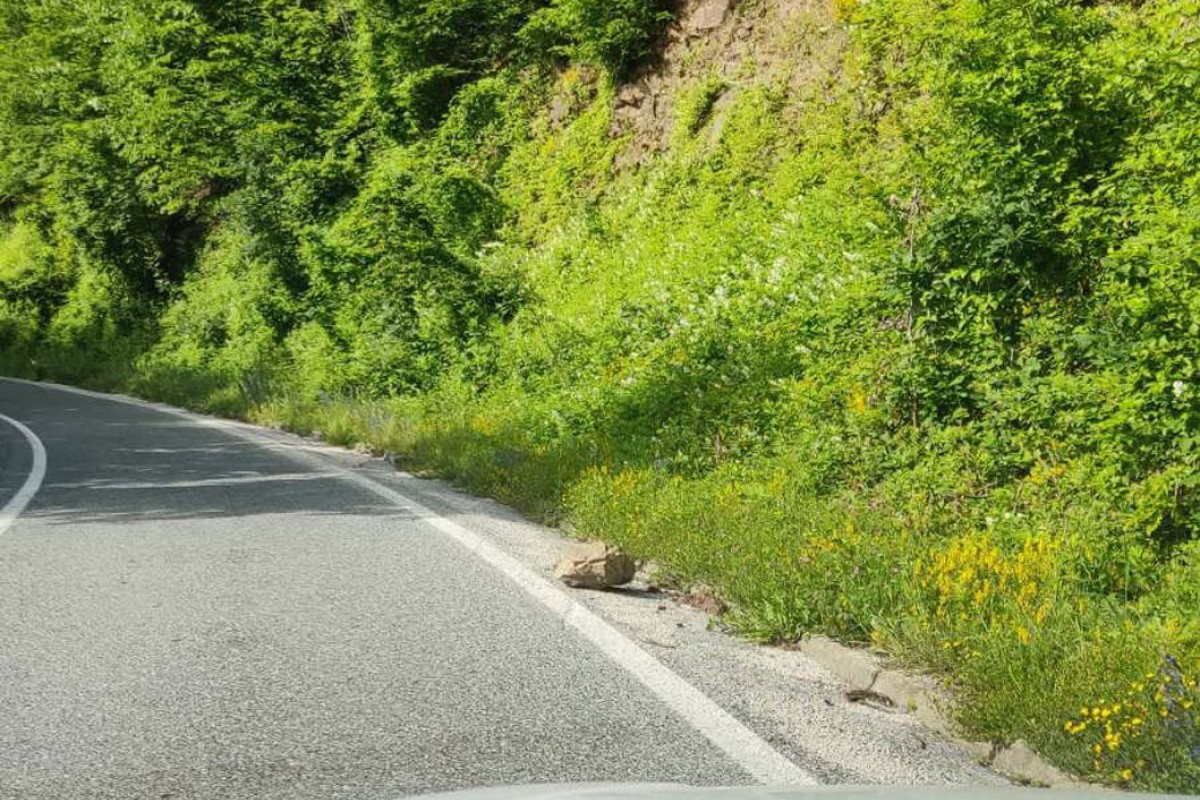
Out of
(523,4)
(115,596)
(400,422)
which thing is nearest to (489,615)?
(115,596)

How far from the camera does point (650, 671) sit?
A: 16.5 feet

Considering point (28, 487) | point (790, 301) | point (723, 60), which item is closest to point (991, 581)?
point (790, 301)

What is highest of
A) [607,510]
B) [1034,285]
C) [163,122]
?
[163,122]

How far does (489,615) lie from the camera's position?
6.02 m

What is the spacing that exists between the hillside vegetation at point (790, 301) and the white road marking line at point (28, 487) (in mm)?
3662

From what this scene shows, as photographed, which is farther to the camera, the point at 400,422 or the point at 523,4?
the point at 523,4

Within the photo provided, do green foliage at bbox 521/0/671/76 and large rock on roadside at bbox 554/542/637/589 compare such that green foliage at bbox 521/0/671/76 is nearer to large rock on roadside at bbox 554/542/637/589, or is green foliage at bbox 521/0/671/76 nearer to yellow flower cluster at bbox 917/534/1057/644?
large rock on roadside at bbox 554/542/637/589

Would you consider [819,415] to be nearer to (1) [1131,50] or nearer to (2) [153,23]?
(1) [1131,50]

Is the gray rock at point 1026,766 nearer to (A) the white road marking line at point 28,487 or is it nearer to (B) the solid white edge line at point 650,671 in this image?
(B) the solid white edge line at point 650,671

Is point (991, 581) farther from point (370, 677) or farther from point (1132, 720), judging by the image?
point (370, 677)

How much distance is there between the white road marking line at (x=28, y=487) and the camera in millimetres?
9430

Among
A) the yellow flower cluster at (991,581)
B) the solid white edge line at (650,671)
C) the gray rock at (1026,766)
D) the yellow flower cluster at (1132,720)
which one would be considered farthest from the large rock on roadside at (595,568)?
the yellow flower cluster at (1132,720)

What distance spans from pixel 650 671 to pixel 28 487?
8.70 m

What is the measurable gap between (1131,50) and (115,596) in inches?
295
